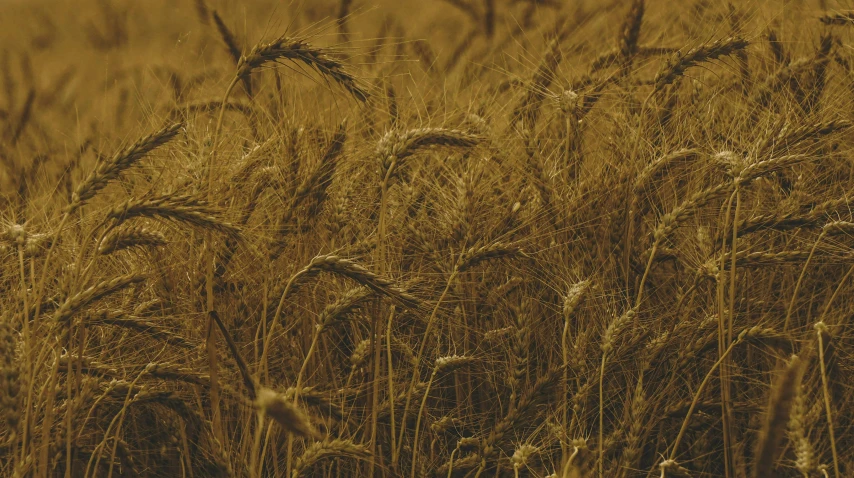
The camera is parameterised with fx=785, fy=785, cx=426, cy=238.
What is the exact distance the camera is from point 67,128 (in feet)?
13.2

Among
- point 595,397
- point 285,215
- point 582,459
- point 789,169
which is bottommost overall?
point 595,397

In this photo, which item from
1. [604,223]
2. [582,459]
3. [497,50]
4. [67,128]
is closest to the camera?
[582,459]

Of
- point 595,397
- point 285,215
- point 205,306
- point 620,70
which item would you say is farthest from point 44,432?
point 620,70

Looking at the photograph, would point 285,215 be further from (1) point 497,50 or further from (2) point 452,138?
(1) point 497,50

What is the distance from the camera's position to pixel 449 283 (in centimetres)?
177

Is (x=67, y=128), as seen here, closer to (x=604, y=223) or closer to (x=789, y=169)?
(x=604, y=223)

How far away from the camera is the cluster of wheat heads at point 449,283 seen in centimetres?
172

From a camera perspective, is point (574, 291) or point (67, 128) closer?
point (574, 291)

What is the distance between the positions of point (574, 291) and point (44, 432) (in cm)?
116

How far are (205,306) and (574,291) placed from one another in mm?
942

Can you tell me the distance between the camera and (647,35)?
3242 millimetres

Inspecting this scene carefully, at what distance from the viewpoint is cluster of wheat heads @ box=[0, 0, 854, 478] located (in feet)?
5.64

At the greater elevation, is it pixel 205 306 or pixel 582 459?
pixel 205 306

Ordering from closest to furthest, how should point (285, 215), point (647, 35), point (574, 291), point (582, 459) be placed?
point (582, 459) < point (574, 291) < point (285, 215) < point (647, 35)
